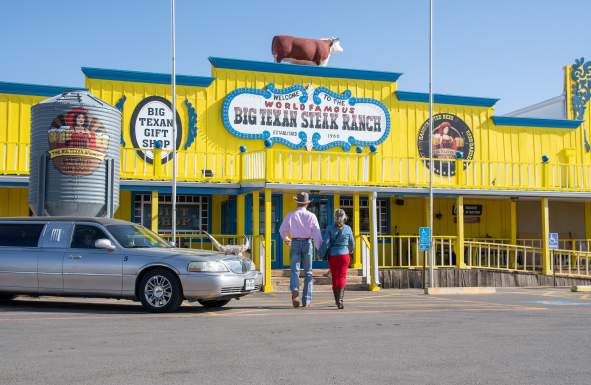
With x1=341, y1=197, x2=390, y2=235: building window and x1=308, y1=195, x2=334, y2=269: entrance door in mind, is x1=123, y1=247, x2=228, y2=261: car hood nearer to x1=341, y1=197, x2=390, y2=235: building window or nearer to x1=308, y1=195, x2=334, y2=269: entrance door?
x1=308, y1=195, x2=334, y2=269: entrance door

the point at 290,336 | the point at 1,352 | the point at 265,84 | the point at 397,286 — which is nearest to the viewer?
the point at 1,352

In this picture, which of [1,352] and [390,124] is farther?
[390,124]

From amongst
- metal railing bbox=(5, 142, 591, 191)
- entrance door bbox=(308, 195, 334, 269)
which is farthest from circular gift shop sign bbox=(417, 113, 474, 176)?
entrance door bbox=(308, 195, 334, 269)

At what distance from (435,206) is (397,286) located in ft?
16.5

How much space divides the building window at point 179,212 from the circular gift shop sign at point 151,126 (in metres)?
1.25

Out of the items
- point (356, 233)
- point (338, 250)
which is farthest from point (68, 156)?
point (356, 233)

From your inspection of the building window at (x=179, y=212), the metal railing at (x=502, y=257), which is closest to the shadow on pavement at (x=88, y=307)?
the building window at (x=179, y=212)

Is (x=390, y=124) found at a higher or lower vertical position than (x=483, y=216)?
higher

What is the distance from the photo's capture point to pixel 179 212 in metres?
21.1

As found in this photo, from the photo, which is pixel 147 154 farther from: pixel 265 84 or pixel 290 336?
pixel 290 336

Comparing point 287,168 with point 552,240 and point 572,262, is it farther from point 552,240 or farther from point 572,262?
point 572,262

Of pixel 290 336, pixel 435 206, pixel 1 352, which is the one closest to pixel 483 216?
pixel 435 206

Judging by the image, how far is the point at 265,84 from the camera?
21.9 m

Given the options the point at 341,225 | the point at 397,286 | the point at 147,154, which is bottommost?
the point at 397,286
